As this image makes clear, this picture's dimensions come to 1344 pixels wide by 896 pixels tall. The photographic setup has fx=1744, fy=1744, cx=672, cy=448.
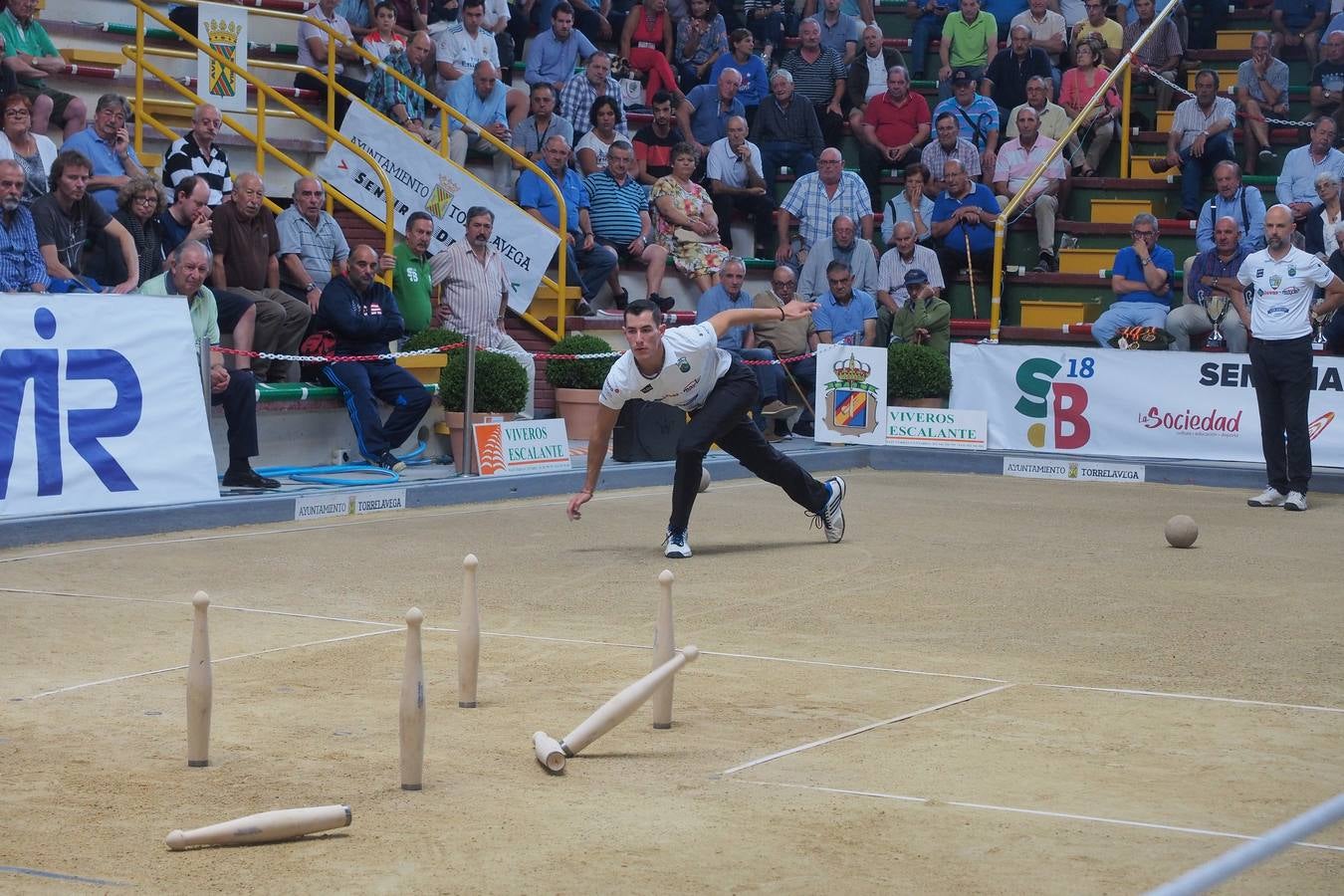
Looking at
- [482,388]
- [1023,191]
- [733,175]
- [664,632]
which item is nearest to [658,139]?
[733,175]

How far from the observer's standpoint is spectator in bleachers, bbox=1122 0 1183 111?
918 inches

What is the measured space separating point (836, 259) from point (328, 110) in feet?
19.4

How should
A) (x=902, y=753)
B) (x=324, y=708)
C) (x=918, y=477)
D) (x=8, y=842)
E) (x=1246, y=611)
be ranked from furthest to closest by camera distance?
(x=918, y=477) → (x=1246, y=611) → (x=324, y=708) → (x=902, y=753) → (x=8, y=842)

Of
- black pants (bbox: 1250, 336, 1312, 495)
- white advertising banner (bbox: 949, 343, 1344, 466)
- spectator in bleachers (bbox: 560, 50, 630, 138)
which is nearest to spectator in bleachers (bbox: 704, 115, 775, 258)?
spectator in bleachers (bbox: 560, 50, 630, 138)

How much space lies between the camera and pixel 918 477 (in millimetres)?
17797

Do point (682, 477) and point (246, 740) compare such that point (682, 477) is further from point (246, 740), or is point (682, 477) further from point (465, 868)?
point (465, 868)

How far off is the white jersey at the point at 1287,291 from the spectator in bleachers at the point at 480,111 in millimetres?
8647

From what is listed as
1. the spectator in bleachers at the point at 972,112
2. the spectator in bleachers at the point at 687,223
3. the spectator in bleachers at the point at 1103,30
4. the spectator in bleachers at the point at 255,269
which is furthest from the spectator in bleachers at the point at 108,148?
the spectator in bleachers at the point at 1103,30

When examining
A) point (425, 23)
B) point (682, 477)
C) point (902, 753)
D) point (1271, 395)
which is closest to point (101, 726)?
point (902, 753)

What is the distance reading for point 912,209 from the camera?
Result: 21.2 meters

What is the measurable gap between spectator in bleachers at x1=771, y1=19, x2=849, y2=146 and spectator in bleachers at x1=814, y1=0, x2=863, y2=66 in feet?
0.60

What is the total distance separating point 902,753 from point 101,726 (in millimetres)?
3059

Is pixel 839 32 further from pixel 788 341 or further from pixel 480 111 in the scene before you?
pixel 788 341

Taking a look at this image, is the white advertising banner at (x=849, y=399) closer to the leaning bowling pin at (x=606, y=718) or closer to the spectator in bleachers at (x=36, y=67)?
the spectator in bleachers at (x=36, y=67)
